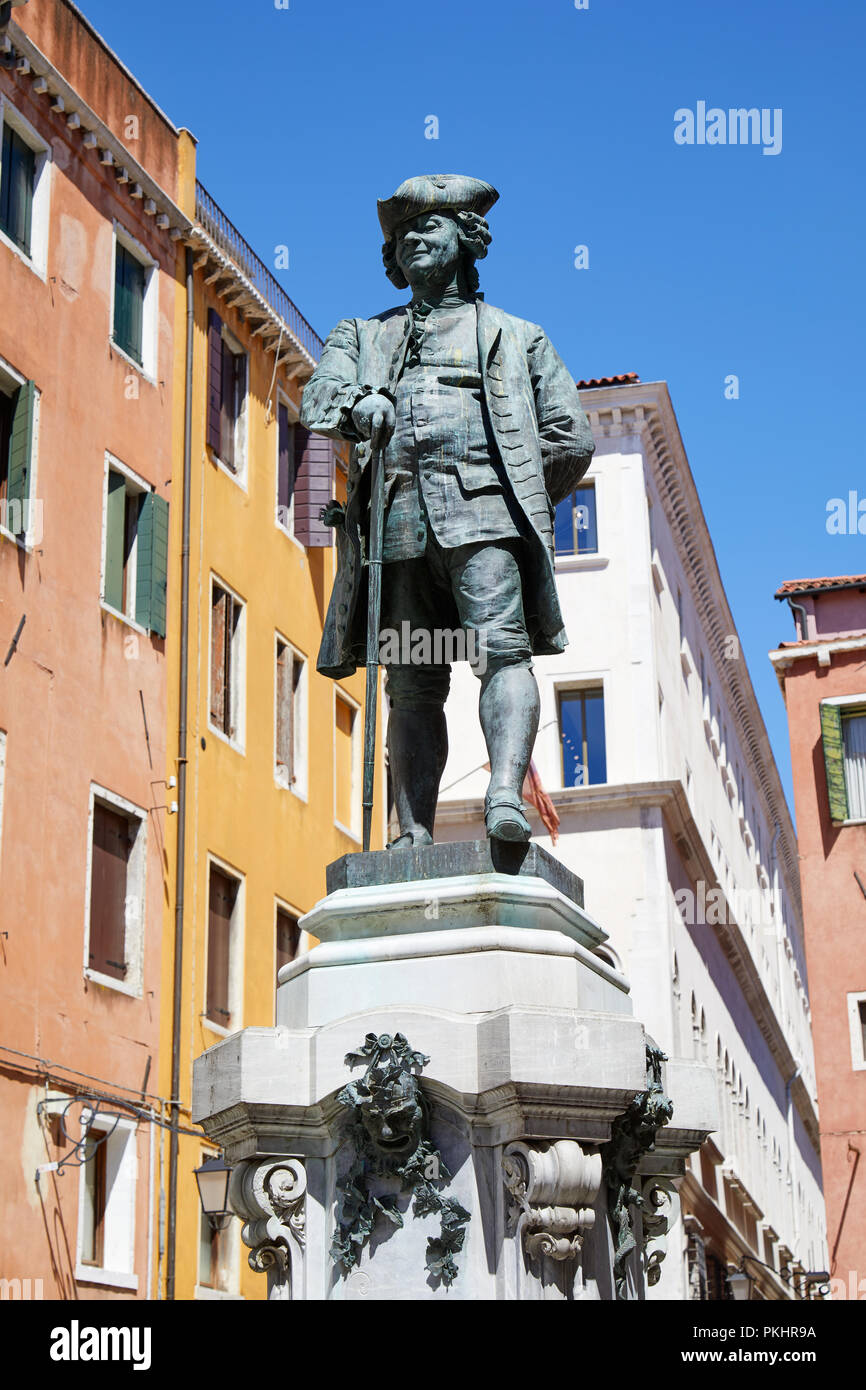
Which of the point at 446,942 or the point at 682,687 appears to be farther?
the point at 682,687

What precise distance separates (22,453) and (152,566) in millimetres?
3086

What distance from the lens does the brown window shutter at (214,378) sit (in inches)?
1041

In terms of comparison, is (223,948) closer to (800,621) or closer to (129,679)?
(129,679)

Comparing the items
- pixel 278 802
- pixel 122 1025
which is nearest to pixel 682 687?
pixel 278 802

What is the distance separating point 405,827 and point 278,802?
Result: 19587mm

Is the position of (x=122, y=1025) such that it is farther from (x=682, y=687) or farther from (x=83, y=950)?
(x=682, y=687)

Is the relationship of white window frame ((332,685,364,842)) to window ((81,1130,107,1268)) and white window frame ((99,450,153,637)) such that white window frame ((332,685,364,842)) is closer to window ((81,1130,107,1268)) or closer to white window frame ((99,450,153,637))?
white window frame ((99,450,153,637))

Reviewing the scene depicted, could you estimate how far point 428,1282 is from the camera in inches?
257

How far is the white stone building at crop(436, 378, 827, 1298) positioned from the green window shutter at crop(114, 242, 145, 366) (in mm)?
11179

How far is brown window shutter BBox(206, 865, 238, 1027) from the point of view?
24.2 metres

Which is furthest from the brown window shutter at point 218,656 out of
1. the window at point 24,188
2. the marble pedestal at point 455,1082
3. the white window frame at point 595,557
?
the marble pedestal at point 455,1082

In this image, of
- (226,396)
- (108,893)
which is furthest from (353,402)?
(226,396)

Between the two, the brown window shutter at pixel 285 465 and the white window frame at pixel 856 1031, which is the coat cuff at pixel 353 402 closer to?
the brown window shutter at pixel 285 465

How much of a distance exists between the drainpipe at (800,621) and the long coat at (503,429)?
107 ft
